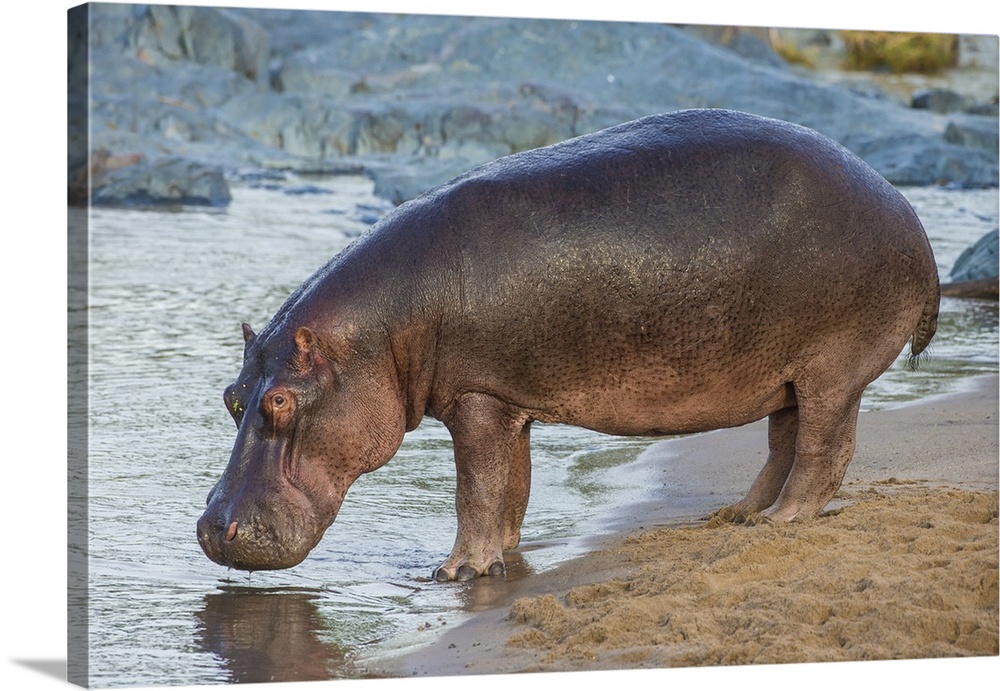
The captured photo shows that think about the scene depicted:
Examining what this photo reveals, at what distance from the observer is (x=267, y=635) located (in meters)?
5.75

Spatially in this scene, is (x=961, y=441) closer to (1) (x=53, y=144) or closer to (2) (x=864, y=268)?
(2) (x=864, y=268)

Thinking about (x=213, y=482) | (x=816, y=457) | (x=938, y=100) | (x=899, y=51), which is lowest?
(x=213, y=482)

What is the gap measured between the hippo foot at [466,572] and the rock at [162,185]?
8.51 metres

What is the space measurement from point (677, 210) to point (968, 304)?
7192mm

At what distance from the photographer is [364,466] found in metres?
6.11

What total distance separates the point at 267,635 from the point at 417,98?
44.9 ft

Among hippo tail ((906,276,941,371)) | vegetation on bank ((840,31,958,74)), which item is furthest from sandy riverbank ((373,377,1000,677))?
vegetation on bank ((840,31,958,74))

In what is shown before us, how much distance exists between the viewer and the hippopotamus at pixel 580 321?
5969 millimetres

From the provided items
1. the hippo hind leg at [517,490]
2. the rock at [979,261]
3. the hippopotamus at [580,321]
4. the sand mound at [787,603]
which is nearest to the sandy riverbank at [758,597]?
the sand mound at [787,603]

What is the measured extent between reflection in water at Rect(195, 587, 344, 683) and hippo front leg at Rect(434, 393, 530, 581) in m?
0.62

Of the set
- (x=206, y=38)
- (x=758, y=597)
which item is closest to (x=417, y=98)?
(x=206, y=38)

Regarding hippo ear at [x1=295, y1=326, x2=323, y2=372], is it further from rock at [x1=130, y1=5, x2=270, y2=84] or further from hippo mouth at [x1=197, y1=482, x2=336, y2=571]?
rock at [x1=130, y1=5, x2=270, y2=84]

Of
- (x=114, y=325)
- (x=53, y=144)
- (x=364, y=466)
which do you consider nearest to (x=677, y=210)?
(x=364, y=466)

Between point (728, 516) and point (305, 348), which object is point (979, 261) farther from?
point (305, 348)
